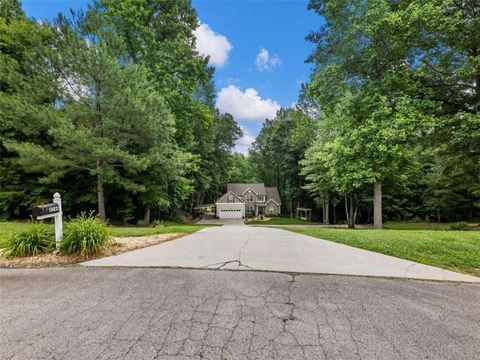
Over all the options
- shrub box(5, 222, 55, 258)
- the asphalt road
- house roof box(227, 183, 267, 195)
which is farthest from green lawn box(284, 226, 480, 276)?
house roof box(227, 183, 267, 195)

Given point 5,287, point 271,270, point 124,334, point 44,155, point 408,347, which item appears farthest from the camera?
point 44,155

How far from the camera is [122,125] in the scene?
10852 millimetres

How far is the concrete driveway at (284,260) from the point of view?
155 inches

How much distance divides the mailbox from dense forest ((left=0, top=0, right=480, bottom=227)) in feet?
20.1

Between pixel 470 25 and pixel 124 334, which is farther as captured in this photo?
pixel 470 25

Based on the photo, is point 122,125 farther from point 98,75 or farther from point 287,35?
point 287,35

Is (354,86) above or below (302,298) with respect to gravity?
above

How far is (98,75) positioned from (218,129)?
19.5 meters

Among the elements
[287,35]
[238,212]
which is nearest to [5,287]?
[287,35]

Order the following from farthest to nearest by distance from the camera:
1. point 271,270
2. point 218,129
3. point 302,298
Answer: point 218,129 → point 271,270 → point 302,298

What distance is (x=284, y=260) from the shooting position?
4.56 meters

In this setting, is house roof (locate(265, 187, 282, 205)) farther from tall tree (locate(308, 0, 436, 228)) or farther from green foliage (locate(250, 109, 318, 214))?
tall tree (locate(308, 0, 436, 228))

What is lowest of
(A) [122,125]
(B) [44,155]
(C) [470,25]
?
(B) [44,155]

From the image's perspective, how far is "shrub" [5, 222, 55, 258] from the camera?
15.0ft
